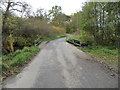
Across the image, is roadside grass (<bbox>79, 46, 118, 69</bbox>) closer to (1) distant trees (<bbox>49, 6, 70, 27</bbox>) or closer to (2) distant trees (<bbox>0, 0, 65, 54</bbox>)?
(2) distant trees (<bbox>0, 0, 65, 54</bbox>)

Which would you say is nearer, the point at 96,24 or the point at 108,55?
the point at 108,55

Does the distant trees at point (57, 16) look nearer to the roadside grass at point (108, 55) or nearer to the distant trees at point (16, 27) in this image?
the distant trees at point (16, 27)

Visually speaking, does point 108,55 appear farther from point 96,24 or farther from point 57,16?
point 57,16

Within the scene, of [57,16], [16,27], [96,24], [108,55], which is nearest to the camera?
[108,55]

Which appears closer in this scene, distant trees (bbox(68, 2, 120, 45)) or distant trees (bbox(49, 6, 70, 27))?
distant trees (bbox(68, 2, 120, 45))

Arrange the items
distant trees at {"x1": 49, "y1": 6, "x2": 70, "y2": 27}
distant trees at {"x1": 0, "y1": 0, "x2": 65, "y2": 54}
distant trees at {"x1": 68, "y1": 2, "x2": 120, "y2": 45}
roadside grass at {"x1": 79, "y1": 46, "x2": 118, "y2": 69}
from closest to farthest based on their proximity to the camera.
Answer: roadside grass at {"x1": 79, "y1": 46, "x2": 118, "y2": 69} → distant trees at {"x1": 68, "y1": 2, "x2": 120, "y2": 45} → distant trees at {"x1": 0, "y1": 0, "x2": 65, "y2": 54} → distant trees at {"x1": 49, "y1": 6, "x2": 70, "y2": 27}

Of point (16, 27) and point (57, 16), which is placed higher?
point (57, 16)

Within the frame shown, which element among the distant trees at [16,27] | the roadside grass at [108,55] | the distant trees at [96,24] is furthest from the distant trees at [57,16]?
the roadside grass at [108,55]

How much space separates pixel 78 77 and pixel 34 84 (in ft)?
4.57

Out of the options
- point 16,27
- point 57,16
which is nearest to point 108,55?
point 16,27

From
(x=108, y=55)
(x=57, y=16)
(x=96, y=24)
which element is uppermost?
(x=57, y=16)

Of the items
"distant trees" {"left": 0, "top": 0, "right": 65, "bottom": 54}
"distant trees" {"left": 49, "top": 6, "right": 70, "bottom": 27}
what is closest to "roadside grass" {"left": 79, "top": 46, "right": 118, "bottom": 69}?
"distant trees" {"left": 0, "top": 0, "right": 65, "bottom": 54}

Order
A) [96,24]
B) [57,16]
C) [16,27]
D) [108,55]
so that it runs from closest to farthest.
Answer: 1. [108,55]
2. [96,24]
3. [16,27]
4. [57,16]

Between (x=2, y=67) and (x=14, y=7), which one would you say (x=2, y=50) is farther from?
(x=2, y=67)
